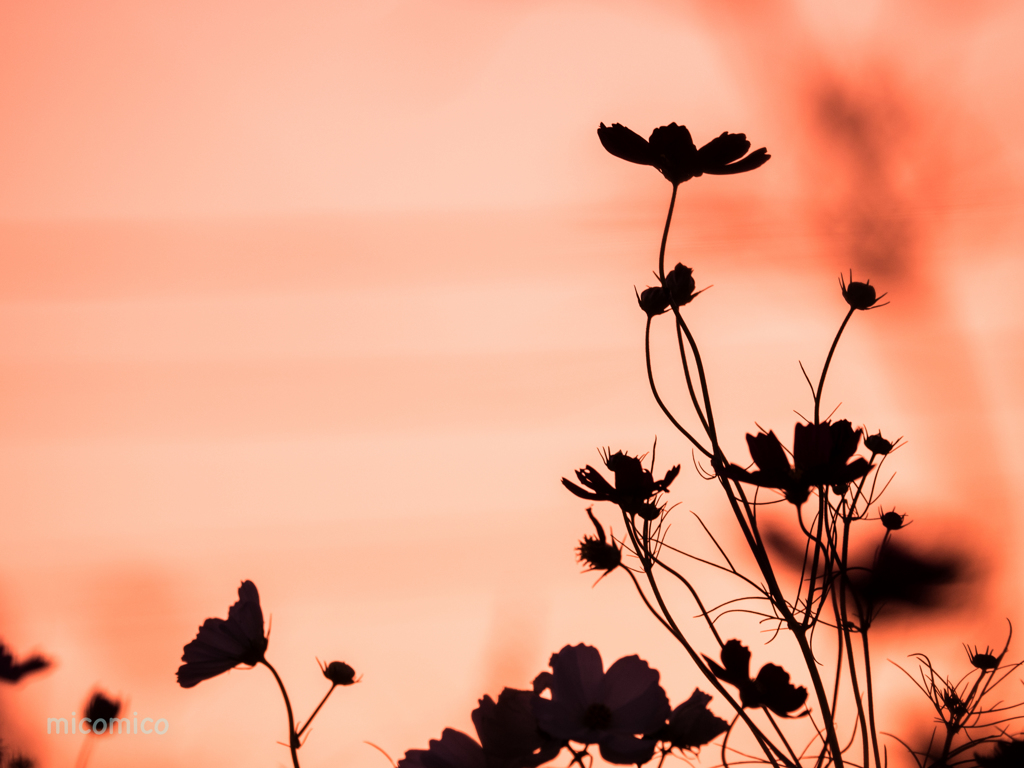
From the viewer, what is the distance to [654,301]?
41cm

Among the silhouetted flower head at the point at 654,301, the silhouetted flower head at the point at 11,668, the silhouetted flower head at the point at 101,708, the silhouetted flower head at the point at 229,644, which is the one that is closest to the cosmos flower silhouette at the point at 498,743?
the silhouetted flower head at the point at 229,644

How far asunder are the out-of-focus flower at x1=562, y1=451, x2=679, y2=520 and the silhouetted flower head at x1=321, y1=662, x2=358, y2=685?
17 cm

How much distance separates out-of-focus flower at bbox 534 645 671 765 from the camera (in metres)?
0.26

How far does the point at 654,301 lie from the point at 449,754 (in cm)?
26

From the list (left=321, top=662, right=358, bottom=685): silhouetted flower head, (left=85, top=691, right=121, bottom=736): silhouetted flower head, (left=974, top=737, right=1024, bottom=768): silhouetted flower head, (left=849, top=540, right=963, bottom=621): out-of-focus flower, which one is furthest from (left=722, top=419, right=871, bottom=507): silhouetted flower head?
(left=849, top=540, right=963, bottom=621): out-of-focus flower

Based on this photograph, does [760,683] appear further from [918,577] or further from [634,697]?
[918,577]

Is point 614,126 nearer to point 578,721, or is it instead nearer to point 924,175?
point 578,721

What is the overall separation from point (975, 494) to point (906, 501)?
63 centimetres

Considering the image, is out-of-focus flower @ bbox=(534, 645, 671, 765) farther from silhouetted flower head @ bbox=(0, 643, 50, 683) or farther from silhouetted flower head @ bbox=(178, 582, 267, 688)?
silhouetted flower head @ bbox=(0, 643, 50, 683)

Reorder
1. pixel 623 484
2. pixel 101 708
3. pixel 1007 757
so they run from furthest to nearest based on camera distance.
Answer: pixel 101 708, pixel 623 484, pixel 1007 757

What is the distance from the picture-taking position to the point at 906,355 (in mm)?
1723

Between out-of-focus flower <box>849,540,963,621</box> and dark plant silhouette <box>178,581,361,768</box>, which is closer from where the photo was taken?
dark plant silhouette <box>178,581,361,768</box>

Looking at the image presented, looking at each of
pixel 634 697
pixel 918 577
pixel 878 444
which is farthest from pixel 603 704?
pixel 918 577

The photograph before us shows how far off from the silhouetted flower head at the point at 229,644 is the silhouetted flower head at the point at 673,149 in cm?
31
